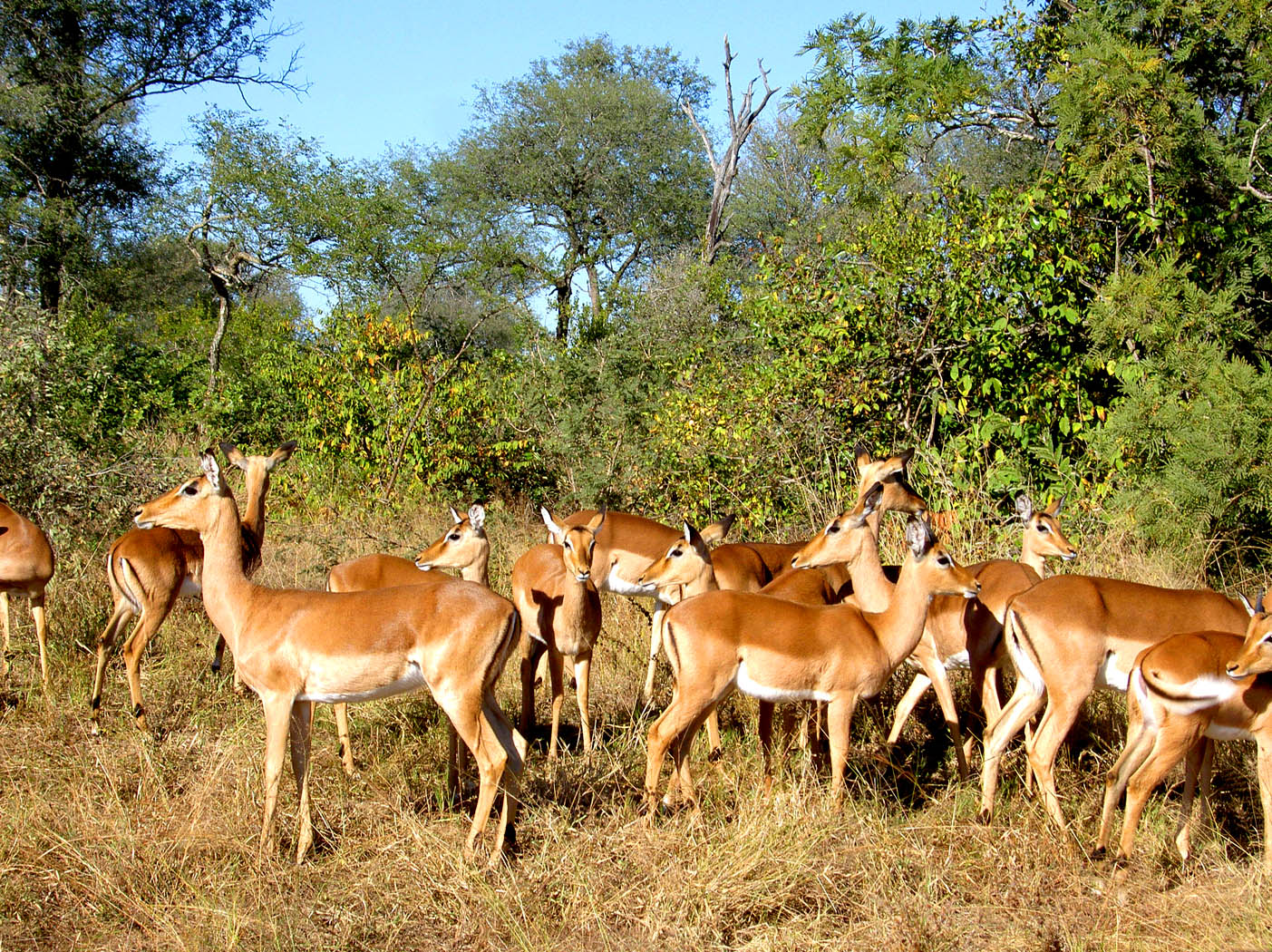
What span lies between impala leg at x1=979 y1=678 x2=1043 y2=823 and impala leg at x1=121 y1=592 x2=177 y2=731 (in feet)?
13.3

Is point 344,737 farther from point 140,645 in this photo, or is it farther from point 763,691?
point 763,691

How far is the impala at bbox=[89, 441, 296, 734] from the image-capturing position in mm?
6020

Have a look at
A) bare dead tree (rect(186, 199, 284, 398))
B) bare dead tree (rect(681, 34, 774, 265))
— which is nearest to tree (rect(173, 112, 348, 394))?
bare dead tree (rect(186, 199, 284, 398))

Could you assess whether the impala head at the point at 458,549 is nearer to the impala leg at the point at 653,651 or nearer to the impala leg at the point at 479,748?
the impala leg at the point at 653,651

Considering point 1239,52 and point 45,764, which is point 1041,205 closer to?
point 1239,52

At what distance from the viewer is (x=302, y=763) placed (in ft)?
14.8

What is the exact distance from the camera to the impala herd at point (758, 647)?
4.32 m

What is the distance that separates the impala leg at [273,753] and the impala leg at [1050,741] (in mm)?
3086

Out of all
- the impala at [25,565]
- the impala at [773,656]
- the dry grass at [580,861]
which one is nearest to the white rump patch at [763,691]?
the impala at [773,656]

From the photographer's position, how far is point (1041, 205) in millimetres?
8828

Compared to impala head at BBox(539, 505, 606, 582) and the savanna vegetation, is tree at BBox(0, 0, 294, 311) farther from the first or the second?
impala head at BBox(539, 505, 606, 582)

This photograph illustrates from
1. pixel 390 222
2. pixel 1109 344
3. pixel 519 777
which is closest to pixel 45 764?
pixel 519 777

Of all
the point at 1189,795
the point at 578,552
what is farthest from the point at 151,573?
the point at 1189,795

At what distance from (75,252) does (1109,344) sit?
14.0m
